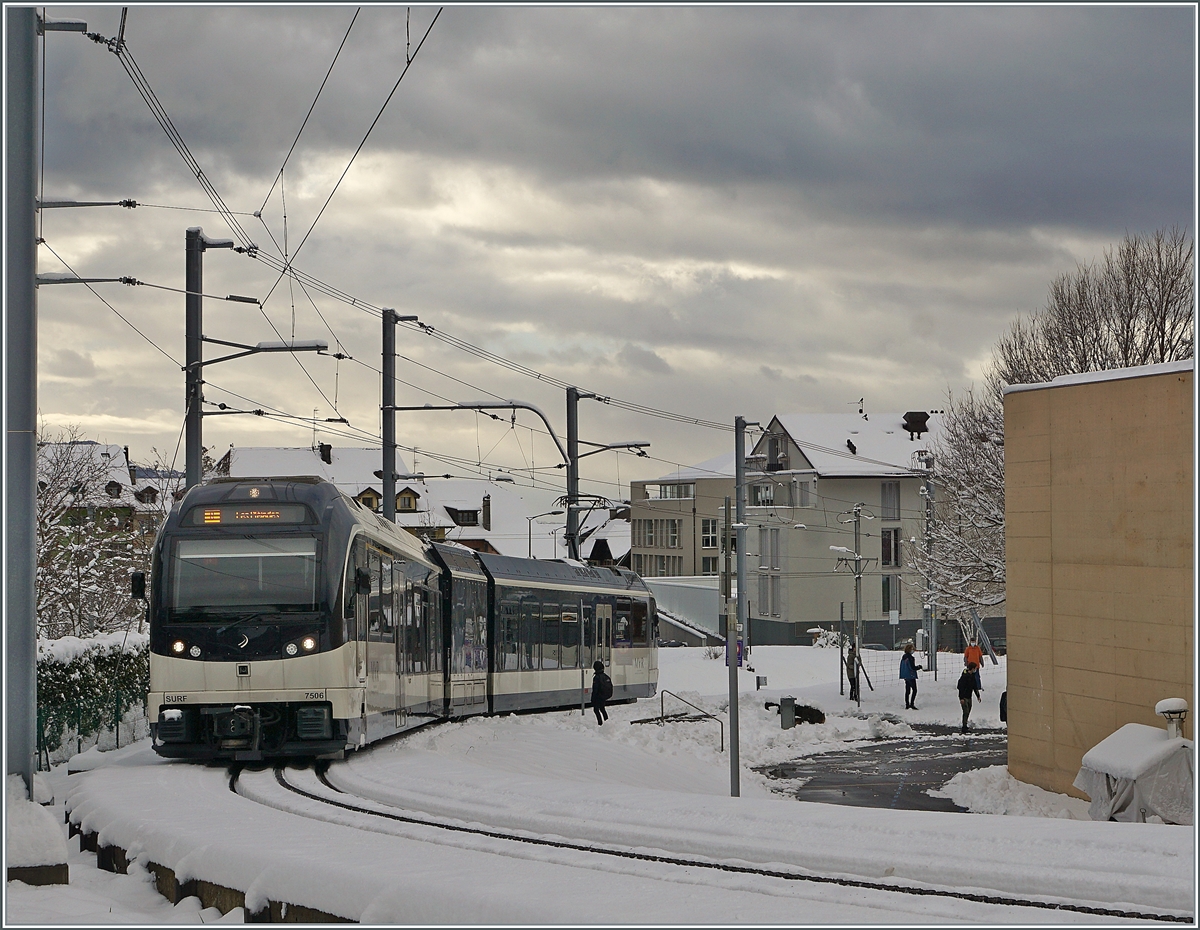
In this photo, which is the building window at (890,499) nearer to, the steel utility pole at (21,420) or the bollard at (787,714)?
the bollard at (787,714)

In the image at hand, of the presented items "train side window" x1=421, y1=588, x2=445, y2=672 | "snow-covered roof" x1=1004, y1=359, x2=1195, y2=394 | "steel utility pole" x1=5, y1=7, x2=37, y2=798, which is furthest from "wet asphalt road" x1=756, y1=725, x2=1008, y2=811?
"steel utility pole" x1=5, y1=7, x2=37, y2=798

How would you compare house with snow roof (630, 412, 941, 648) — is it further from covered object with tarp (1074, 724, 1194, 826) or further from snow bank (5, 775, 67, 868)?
snow bank (5, 775, 67, 868)

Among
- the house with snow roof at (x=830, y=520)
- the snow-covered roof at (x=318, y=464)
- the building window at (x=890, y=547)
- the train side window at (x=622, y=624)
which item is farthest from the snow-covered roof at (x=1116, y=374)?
the snow-covered roof at (x=318, y=464)

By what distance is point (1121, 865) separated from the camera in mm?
8219

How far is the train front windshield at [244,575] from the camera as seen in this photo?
612 inches

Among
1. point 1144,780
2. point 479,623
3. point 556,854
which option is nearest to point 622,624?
point 479,623

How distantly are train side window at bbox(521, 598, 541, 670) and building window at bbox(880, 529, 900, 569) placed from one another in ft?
165

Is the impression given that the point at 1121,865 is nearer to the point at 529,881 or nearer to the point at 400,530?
the point at 529,881

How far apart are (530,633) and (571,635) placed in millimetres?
2081

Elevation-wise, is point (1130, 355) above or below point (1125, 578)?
above

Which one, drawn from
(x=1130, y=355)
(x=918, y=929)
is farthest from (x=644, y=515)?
(x=918, y=929)

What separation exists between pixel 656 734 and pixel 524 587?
4.14 metres

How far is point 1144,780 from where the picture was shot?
17.6 m

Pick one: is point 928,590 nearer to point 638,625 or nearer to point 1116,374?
point 638,625
